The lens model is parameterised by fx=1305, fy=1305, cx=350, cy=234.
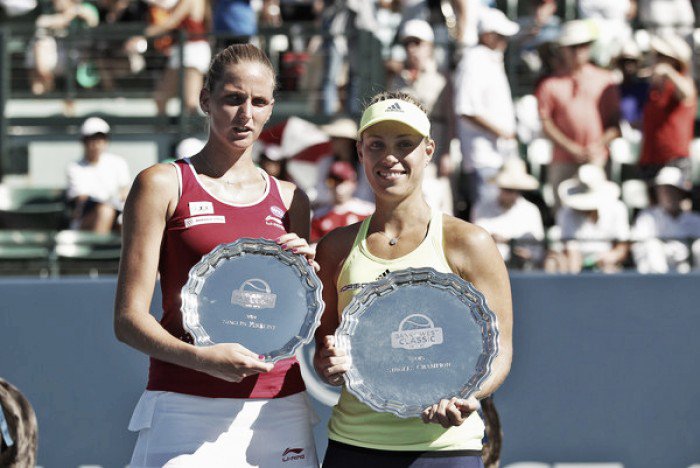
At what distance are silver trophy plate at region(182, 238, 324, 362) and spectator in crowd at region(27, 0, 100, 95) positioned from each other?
Result: 653cm

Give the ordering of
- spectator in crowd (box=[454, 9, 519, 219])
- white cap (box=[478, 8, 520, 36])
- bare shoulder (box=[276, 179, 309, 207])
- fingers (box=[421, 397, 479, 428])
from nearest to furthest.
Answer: fingers (box=[421, 397, 479, 428]), bare shoulder (box=[276, 179, 309, 207]), spectator in crowd (box=[454, 9, 519, 219]), white cap (box=[478, 8, 520, 36])

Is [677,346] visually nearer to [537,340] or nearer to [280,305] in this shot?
[537,340]

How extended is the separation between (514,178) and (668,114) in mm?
1345

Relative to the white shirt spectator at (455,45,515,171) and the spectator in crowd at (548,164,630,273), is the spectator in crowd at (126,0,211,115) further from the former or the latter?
the spectator in crowd at (548,164,630,273)

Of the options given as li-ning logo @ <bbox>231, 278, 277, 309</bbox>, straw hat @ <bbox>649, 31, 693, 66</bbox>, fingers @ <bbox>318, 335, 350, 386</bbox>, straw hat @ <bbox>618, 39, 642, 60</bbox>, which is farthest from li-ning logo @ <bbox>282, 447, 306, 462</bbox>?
straw hat @ <bbox>618, 39, 642, 60</bbox>

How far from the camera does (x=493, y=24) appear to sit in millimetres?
8016

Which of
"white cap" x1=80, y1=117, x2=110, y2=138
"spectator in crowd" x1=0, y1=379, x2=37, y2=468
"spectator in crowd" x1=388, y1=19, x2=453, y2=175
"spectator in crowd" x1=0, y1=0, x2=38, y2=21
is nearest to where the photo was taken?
"spectator in crowd" x1=0, y1=379, x2=37, y2=468

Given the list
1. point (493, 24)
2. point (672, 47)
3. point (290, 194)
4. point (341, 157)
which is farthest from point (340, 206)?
point (290, 194)

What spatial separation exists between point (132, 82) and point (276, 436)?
7209 mm

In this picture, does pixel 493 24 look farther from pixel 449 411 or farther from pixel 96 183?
pixel 449 411

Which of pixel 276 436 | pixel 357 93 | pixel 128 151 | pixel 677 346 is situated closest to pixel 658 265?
pixel 677 346

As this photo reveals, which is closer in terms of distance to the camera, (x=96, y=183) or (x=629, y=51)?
(x=96, y=183)

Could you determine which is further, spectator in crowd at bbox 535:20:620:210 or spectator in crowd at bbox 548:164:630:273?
spectator in crowd at bbox 535:20:620:210

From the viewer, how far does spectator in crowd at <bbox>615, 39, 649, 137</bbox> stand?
339 inches
